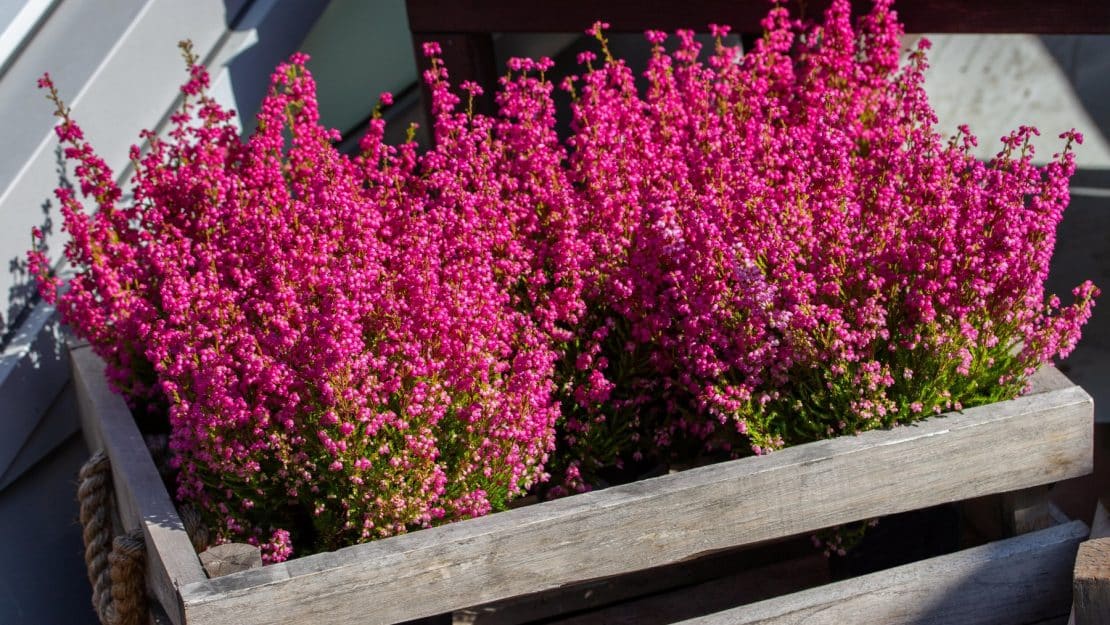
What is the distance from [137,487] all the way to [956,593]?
1.51m

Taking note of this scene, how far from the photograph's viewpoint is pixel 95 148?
10.4ft

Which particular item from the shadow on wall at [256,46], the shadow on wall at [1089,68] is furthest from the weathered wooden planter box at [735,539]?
the shadow on wall at [1089,68]

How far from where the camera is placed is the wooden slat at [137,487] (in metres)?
2.10

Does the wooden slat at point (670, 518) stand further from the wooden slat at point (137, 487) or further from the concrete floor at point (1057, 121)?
the concrete floor at point (1057, 121)

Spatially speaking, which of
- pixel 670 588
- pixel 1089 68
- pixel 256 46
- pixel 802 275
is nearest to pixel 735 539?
pixel 670 588

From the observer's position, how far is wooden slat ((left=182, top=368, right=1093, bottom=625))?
79.7 inches

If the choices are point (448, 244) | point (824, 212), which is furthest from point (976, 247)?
point (448, 244)

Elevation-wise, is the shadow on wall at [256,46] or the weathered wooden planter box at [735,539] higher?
the shadow on wall at [256,46]

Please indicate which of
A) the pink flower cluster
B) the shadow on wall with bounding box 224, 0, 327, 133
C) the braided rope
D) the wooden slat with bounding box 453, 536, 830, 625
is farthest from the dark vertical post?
the wooden slat with bounding box 453, 536, 830, 625

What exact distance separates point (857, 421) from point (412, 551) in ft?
2.62

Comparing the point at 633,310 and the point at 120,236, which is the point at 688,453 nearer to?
the point at 633,310

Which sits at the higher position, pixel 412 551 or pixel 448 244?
pixel 448 244

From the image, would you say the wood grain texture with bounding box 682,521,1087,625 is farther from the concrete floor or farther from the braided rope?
the braided rope

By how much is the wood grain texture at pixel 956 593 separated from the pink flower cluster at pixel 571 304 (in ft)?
0.89
